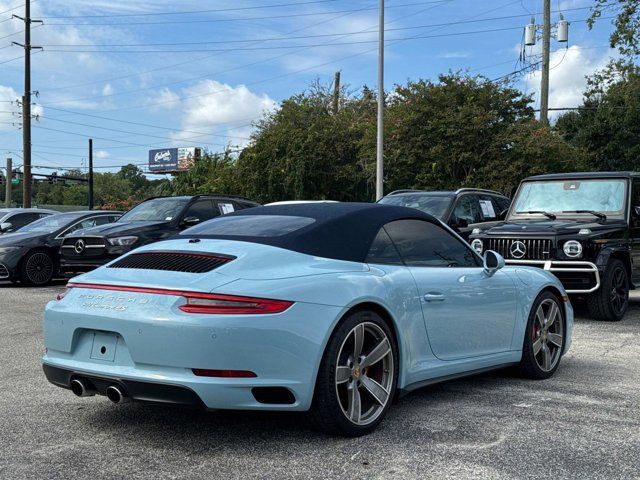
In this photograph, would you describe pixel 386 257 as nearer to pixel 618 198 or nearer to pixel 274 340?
pixel 274 340

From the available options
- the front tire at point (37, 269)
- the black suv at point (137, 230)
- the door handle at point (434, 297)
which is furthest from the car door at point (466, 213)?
the front tire at point (37, 269)

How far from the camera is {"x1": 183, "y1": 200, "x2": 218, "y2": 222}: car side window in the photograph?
44.5 ft

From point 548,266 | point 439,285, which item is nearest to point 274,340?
point 439,285

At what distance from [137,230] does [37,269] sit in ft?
9.10

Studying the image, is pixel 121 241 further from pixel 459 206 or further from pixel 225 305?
pixel 225 305

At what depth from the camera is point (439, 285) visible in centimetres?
495

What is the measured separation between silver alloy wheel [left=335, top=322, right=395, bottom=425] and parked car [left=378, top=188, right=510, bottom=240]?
7.26m

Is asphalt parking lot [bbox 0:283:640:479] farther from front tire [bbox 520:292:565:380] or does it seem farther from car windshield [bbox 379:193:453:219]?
car windshield [bbox 379:193:453:219]

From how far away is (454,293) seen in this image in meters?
5.06

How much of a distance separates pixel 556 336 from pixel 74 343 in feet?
12.9

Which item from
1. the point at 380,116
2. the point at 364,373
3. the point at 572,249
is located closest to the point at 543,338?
the point at 364,373

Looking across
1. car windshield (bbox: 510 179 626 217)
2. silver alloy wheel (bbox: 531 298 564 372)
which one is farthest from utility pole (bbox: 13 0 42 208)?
silver alloy wheel (bbox: 531 298 564 372)

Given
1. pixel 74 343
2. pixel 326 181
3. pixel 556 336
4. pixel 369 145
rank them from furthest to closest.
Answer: pixel 326 181
pixel 369 145
pixel 556 336
pixel 74 343

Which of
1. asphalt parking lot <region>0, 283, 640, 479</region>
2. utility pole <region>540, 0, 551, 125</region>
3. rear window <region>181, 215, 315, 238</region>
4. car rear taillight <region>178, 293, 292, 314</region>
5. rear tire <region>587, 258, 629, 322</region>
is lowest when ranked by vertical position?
asphalt parking lot <region>0, 283, 640, 479</region>
